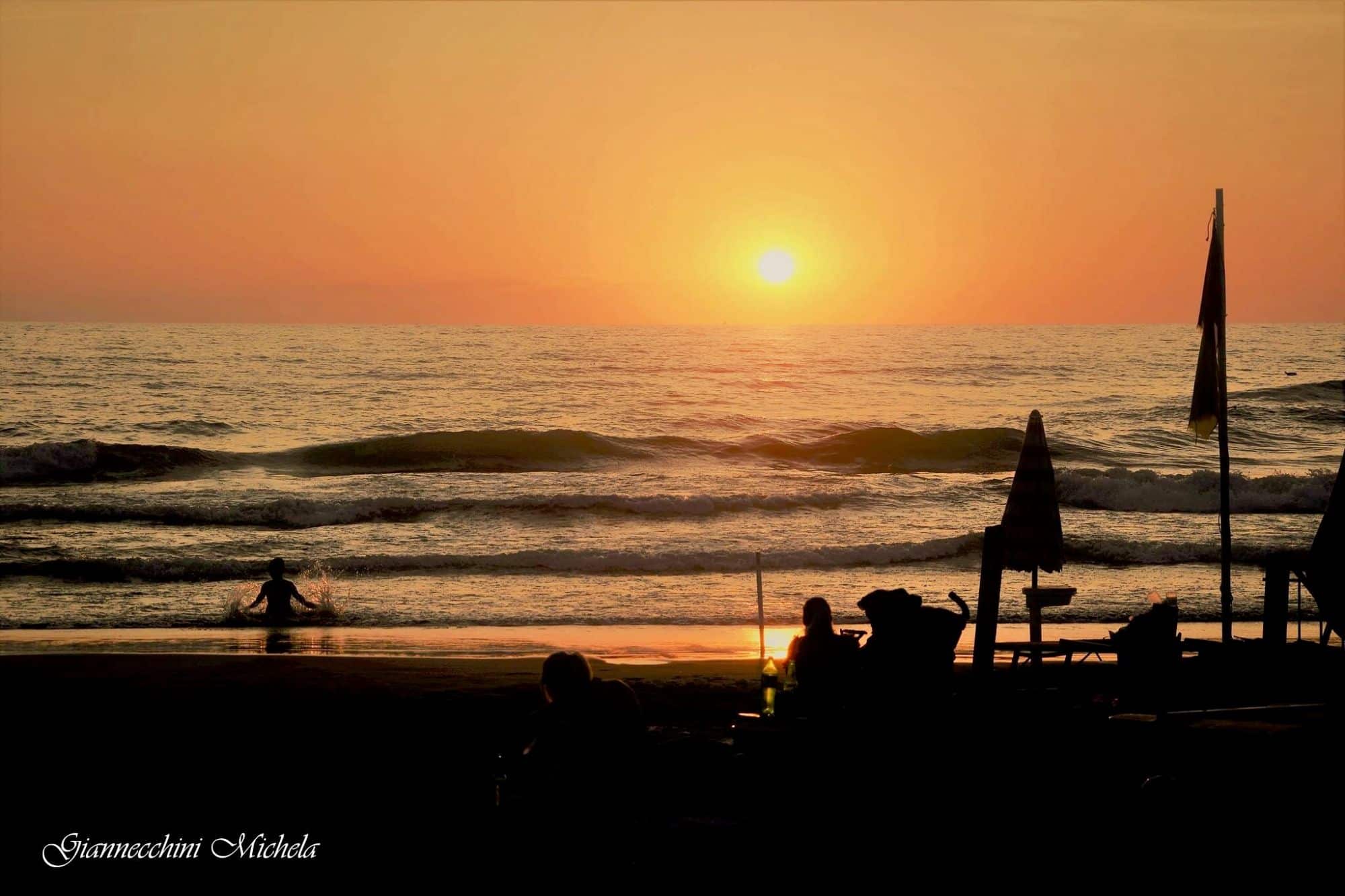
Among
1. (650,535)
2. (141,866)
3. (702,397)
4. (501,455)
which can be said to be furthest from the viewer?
(702,397)

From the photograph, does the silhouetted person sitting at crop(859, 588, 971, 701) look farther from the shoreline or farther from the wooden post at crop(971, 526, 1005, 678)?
the shoreline

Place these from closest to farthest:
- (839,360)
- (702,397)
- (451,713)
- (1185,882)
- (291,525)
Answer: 1. (1185,882)
2. (451,713)
3. (291,525)
4. (702,397)
5. (839,360)

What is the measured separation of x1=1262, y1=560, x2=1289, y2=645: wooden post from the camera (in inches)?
455

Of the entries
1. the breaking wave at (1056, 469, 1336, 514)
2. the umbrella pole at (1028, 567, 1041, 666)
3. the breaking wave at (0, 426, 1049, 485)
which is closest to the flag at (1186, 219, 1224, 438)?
the umbrella pole at (1028, 567, 1041, 666)

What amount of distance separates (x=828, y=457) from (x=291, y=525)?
20.3 metres

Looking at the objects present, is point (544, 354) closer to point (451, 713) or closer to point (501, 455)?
point (501, 455)

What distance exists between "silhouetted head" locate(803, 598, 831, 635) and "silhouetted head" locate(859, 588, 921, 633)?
0.40 metres

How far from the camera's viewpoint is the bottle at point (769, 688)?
28.7ft

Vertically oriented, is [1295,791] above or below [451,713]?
above

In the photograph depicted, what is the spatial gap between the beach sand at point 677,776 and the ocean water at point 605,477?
304 inches

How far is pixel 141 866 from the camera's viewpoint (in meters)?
7.43

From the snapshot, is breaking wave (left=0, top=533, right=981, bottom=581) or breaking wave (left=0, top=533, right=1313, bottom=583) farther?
breaking wave (left=0, top=533, right=1313, bottom=583)

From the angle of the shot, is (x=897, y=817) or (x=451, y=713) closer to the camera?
(x=897, y=817)

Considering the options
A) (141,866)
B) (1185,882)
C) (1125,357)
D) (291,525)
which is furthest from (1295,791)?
(1125,357)
